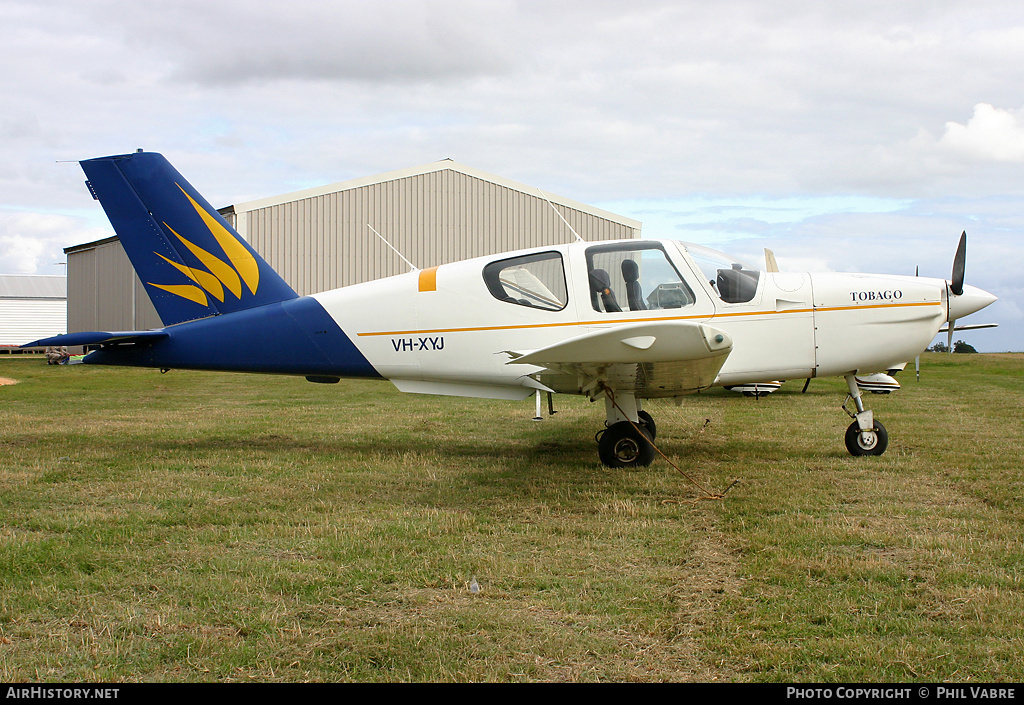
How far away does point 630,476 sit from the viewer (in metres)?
6.40

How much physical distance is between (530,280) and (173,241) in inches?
150

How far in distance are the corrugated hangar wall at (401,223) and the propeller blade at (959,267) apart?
515 inches

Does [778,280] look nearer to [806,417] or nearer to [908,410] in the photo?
[806,417]

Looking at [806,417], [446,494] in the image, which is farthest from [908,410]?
[446,494]

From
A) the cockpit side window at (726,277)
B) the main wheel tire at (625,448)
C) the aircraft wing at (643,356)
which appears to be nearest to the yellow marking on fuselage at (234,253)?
the aircraft wing at (643,356)

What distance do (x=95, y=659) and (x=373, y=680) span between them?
3.63 feet

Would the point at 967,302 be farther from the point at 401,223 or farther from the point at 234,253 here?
the point at 401,223

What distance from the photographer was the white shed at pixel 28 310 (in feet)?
178

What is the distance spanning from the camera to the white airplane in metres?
6.81

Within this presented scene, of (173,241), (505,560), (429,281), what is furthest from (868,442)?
(173,241)

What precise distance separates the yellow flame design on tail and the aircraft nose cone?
6862 millimetres

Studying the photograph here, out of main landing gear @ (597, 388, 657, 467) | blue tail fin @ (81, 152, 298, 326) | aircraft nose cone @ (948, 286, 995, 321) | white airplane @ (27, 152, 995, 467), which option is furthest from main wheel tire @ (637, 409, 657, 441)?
blue tail fin @ (81, 152, 298, 326)

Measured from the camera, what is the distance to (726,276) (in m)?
6.85

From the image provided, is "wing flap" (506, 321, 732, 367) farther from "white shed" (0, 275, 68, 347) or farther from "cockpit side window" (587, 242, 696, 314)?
"white shed" (0, 275, 68, 347)
